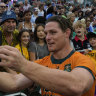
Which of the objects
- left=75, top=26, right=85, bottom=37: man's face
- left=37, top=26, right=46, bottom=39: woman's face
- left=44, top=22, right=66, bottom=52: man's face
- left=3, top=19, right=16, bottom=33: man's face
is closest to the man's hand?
left=44, top=22, right=66, bottom=52: man's face

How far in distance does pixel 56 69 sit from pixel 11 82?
718mm

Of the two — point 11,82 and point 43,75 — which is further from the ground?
point 43,75

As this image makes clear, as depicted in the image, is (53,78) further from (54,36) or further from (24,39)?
(24,39)

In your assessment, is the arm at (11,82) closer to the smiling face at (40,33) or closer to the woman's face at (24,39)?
the woman's face at (24,39)

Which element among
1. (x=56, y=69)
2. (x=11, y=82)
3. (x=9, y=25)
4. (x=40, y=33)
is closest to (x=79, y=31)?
(x=40, y=33)

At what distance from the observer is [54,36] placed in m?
1.88

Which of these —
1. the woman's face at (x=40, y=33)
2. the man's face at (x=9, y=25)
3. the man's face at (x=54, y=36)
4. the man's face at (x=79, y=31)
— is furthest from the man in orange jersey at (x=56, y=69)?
the man's face at (x=79, y=31)

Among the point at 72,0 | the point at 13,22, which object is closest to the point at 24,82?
the point at 13,22

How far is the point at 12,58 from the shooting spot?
109cm

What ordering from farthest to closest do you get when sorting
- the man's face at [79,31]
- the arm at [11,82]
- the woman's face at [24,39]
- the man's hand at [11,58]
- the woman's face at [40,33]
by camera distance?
the man's face at [79,31] < the woman's face at [40,33] < the woman's face at [24,39] < the arm at [11,82] < the man's hand at [11,58]

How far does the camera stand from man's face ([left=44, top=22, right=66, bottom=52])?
189 cm

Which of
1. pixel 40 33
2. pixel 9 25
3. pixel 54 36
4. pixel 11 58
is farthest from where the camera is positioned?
pixel 40 33

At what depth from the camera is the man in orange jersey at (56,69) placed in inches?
44.1

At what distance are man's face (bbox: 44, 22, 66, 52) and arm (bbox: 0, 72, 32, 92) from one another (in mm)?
425
